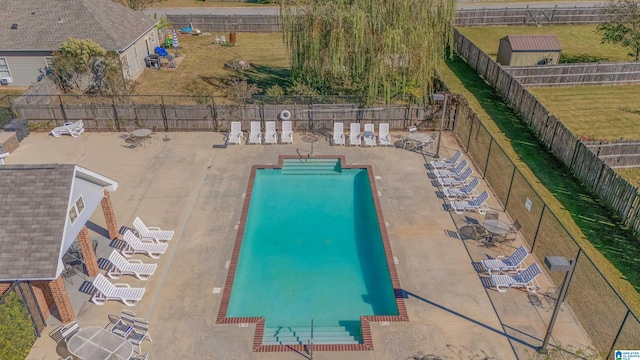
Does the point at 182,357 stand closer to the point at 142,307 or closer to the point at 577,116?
the point at 142,307

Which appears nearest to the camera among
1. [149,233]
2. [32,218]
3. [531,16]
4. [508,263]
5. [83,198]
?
[32,218]

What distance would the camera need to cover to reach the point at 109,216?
15.8 metres

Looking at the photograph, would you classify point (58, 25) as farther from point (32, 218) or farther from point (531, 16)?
point (531, 16)

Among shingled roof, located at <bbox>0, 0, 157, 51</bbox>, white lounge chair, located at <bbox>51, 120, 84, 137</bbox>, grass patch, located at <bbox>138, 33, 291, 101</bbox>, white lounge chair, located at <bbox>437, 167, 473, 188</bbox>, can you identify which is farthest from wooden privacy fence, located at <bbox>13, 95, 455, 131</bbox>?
shingled roof, located at <bbox>0, 0, 157, 51</bbox>

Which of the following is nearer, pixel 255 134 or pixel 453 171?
pixel 453 171

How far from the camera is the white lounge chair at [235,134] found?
23016 millimetres

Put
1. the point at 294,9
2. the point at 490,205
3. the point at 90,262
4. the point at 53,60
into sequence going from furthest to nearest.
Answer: the point at 53,60
the point at 294,9
the point at 490,205
the point at 90,262

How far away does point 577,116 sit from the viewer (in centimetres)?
2531

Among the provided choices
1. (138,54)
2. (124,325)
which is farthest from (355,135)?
(138,54)

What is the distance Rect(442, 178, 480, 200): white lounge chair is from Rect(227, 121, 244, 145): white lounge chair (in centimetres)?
1040

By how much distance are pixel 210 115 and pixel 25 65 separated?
14417 mm

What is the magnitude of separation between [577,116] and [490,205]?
36.6 ft

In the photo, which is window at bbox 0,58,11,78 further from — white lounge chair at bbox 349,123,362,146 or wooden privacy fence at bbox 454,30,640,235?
wooden privacy fence at bbox 454,30,640,235

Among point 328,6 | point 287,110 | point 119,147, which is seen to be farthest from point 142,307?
point 328,6
